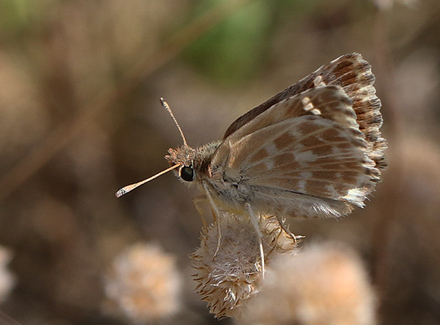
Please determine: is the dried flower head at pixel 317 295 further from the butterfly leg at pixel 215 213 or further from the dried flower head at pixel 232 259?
the butterfly leg at pixel 215 213

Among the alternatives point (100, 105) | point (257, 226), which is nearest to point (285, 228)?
point (257, 226)

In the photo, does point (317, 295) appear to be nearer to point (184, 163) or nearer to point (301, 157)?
point (301, 157)

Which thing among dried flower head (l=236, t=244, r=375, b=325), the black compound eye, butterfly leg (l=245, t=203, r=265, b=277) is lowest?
dried flower head (l=236, t=244, r=375, b=325)

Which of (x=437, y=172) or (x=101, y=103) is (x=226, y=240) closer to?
(x=101, y=103)

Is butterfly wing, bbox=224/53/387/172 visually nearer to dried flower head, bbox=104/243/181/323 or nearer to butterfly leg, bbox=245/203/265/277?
butterfly leg, bbox=245/203/265/277

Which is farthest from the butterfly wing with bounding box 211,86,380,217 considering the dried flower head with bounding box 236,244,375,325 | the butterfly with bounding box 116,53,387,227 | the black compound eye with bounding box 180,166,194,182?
the dried flower head with bounding box 236,244,375,325

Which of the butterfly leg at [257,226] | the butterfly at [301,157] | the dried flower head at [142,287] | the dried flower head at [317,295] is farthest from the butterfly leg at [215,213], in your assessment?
the dried flower head at [142,287]
